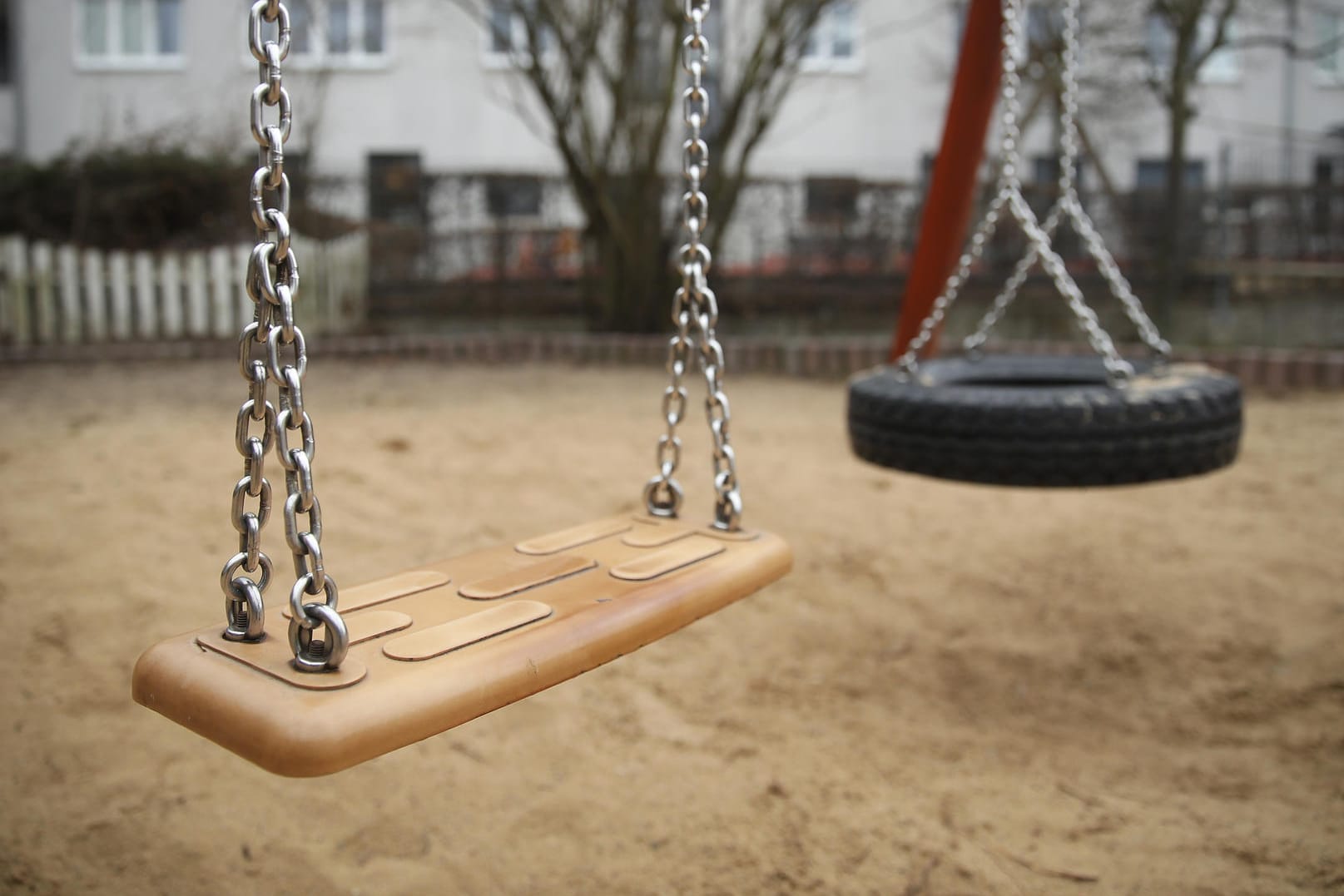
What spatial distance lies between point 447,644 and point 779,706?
4.19 feet

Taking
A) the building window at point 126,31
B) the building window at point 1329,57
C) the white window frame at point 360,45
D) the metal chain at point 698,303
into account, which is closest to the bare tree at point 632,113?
the metal chain at point 698,303

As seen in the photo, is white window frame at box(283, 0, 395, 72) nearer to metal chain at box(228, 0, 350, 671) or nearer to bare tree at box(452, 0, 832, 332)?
bare tree at box(452, 0, 832, 332)

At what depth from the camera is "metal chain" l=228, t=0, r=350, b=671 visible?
1146mm

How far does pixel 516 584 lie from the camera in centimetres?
156

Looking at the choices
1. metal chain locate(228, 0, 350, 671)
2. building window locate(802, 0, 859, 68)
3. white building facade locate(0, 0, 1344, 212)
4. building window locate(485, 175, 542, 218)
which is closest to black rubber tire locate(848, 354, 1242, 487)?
metal chain locate(228, 0, 350, 671)

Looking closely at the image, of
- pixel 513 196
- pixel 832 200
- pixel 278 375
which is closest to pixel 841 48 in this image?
pixel 832 200

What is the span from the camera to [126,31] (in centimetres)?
1606

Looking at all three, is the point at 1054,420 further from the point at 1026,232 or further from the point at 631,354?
the point at 631,354

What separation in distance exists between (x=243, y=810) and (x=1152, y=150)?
17.0m

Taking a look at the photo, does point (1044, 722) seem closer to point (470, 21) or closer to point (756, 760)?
point (756, 760)

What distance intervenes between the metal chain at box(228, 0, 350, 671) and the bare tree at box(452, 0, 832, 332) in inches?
239

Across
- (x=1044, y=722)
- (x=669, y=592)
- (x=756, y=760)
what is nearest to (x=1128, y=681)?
(x=1044, y=722)

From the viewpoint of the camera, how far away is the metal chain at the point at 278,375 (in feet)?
3.76

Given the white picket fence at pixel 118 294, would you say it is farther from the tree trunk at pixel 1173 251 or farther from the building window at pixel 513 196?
the tree trunk at pixel 1173 251
